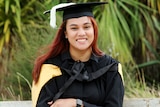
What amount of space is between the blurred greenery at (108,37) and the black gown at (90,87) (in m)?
2.16

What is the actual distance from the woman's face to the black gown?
0.13 m

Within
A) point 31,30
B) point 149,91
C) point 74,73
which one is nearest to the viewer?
point 74,73

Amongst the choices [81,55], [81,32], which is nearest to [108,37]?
[81,55]

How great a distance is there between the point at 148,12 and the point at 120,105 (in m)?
3.99

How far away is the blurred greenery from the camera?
6.09 metres

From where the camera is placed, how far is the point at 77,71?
12.1 feet

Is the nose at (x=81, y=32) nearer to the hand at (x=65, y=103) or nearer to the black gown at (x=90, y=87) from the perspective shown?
the black gown at (x=90, y=87)

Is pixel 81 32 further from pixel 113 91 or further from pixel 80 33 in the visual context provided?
pixel 113 91

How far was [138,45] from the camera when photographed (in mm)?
7570

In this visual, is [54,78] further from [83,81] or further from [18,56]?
[18,56]

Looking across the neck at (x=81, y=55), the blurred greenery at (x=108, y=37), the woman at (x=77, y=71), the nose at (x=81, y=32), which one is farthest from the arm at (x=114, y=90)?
the blurred greenery at (x=108, y=37)

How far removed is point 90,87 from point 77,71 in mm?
136

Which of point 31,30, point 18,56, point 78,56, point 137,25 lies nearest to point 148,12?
point 137,25

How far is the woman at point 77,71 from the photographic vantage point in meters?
3.65
